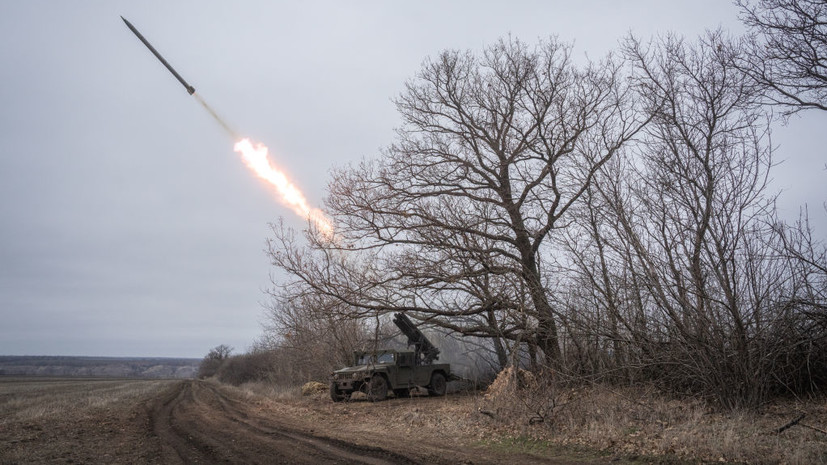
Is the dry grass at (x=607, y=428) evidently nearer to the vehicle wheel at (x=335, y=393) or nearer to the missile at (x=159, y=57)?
the vehicle wheel at (x=335, y=393)

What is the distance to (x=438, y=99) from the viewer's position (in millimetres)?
17766

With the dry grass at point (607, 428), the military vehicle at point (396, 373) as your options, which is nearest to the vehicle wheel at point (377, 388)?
the military vehicle at point (396, 373)

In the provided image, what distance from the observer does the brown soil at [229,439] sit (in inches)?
315

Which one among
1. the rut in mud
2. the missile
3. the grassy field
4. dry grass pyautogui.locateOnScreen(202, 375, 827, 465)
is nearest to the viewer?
dry grass pyautogui.locateOnScreen(202, 375, 827, 465)

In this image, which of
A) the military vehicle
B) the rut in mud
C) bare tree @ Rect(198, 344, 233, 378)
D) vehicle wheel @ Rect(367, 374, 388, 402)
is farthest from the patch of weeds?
bare tree @ Rect(198, 344, 233, 378)

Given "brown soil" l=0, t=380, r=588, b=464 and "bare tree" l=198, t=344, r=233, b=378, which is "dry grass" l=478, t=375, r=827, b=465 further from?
"bare tree" l=198, t=344, r=233, b=378

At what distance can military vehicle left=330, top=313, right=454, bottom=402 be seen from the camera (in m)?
18.5

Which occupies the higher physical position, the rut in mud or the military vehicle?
the military vehicle

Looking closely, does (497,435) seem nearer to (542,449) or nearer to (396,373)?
Answer: (542,449)

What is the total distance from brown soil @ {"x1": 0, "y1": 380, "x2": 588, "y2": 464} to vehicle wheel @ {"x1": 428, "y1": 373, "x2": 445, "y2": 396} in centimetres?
510

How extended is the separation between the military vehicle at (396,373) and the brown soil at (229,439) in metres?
2.63

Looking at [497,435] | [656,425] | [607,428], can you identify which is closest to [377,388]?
[497,435]

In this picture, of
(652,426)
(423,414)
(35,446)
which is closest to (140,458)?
(35,446)

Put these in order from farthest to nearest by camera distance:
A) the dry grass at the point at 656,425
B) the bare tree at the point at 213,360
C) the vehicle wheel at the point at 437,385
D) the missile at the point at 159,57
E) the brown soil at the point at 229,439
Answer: the bare tree at the point at 213,360
the vehicle wheel at the point at 437,385
the missile at the point at 159,57
the brown soil at the point at 229,439
the dry grass at the point at 656,425
